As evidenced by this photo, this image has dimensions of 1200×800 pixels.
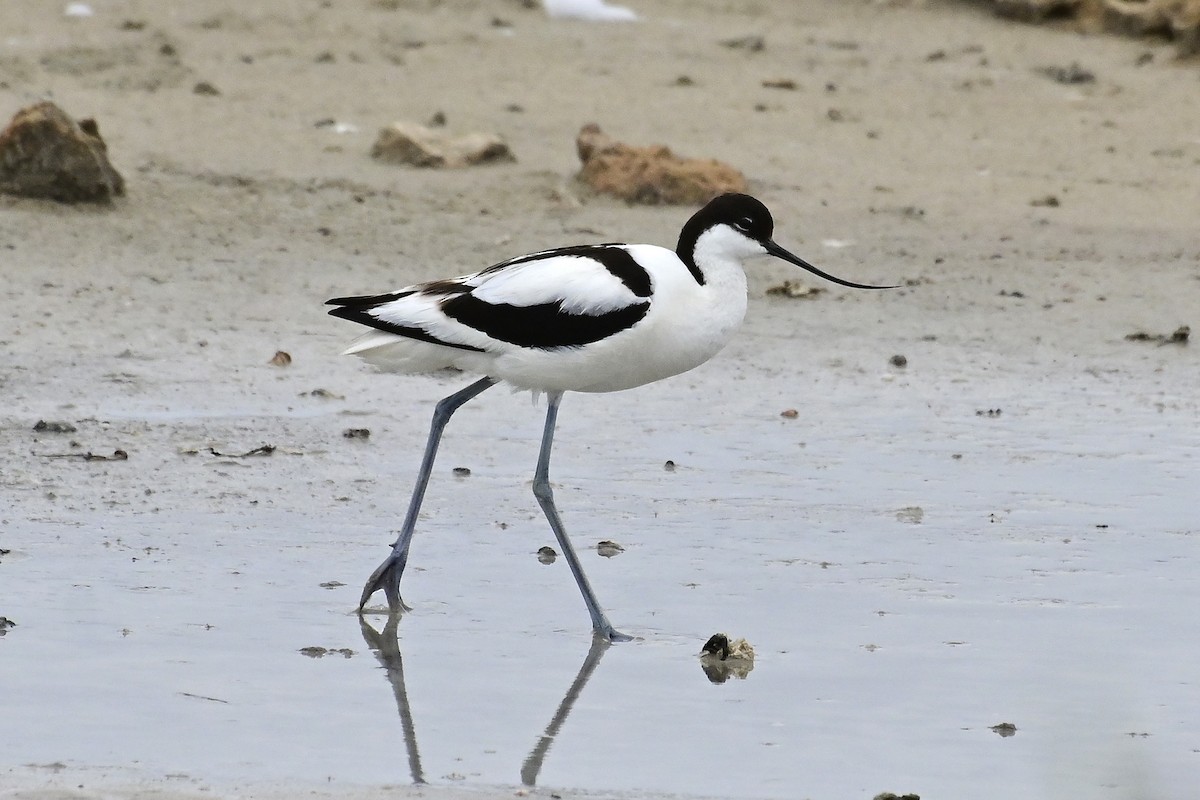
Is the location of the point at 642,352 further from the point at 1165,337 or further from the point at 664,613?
the point at 1165,337

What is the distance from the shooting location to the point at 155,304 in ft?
25.5

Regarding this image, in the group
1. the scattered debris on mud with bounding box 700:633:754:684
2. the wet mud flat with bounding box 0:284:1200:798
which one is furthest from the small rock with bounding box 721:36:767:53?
the scattered debris on mud with bounding box 700:633:754:684

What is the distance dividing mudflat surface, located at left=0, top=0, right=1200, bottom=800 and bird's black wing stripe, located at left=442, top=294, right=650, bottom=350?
26.2 inches

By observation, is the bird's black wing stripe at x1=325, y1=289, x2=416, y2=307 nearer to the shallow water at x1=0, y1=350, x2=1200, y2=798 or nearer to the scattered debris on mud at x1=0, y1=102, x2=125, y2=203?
the shallow water at x1=0, y1=350, x2=1200, y2=798

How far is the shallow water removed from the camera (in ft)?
13.1

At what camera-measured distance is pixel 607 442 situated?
6.58m

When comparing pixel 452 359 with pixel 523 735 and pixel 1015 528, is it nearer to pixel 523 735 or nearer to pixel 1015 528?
pixel 523 735

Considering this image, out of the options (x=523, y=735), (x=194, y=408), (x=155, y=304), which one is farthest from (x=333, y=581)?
(x=155, y=304)

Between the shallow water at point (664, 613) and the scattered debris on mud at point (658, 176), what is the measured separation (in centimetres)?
242

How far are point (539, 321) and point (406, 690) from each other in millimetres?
1082

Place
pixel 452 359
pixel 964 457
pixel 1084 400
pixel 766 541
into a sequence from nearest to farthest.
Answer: pixel 452 359 < pixel 766 541 < pixel 964 457 < pixel 1084 400

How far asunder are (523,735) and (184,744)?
0.69 meters

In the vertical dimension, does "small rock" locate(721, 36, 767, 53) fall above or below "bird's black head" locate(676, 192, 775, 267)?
below

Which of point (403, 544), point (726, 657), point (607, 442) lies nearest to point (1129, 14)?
point (607, 442)
